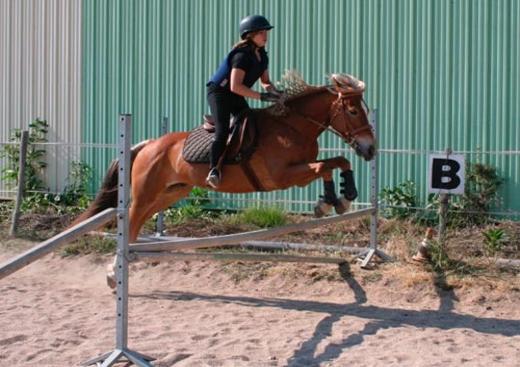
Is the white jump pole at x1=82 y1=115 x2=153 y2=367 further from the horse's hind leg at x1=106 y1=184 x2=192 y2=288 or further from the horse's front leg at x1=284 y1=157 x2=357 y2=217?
the horse's hind leg at x1=106 y1=184 x2=192 y2=288

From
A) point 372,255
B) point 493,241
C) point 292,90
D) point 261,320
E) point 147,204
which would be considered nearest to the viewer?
point 261,320

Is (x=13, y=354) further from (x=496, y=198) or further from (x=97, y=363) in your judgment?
(x=496, y=198)

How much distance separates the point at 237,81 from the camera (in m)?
7.25

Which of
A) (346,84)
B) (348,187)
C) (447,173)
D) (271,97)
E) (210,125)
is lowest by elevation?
(348,187)

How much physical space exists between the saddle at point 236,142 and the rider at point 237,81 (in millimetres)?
69

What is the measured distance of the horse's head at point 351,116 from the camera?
23.2 ft

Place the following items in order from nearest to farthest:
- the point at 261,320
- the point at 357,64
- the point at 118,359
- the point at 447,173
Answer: the point at 118,359 → the point at 261,320 → the point at 447,173 → the point at 357,64

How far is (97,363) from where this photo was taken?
5.60 meters

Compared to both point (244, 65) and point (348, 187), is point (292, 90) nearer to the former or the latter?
point (244, 65)

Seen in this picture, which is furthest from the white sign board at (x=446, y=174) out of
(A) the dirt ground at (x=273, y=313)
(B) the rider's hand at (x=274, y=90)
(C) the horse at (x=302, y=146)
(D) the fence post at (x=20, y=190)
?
(D) the fence post at (x=20, y=190)

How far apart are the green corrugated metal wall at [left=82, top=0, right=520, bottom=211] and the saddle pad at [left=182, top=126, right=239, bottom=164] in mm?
2850

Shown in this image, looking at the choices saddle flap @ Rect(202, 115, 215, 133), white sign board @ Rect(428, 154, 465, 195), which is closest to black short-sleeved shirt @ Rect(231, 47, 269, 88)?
saddle flap @ Rect(202, 115, 215, 133)

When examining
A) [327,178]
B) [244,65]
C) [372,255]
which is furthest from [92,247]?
[327,178]

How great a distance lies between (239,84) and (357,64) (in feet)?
17.1
